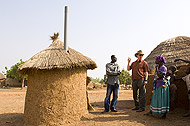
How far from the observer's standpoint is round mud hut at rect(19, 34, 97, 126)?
4.61 meters

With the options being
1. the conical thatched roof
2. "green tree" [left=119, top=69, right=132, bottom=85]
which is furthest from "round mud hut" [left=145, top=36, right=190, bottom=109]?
"green tree" [left=119, top=69, right=132, bottom=85]

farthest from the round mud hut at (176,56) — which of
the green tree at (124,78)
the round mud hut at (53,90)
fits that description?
the green tree at (124,78)

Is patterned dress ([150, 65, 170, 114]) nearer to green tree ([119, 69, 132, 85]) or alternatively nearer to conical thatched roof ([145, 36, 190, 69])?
conical thatched roof ([145, 36, 190, 69])

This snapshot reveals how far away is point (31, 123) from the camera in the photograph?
4.71 meters

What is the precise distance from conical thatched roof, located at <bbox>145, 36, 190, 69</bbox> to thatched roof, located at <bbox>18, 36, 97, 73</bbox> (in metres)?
3.96

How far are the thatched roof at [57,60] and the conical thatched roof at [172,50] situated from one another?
3956 millimetres

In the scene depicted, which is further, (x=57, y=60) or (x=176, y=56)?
(x=176, y=56)

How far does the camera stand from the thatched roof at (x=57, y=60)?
464cm

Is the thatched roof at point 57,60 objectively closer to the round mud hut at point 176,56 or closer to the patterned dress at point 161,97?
the patterned dress at point 161,97

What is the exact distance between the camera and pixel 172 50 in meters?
8.01

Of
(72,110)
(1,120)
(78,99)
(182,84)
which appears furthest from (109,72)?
(1,120)

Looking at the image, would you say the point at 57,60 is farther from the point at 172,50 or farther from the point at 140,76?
the point at 172,50

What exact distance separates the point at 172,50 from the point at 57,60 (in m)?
5.79

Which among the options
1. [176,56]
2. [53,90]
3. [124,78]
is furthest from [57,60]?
[124,78]
